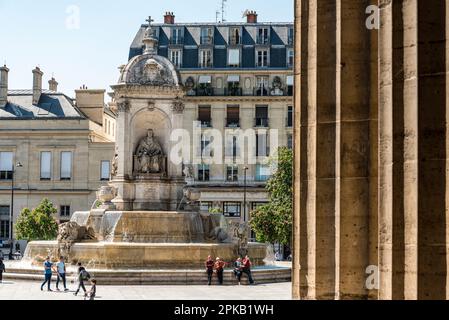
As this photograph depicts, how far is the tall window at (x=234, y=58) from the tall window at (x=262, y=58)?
1.82 metres

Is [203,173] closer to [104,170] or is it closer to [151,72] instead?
[104,170]

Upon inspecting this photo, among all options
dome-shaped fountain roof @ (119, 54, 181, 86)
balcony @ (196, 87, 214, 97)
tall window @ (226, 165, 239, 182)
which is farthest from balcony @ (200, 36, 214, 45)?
dome-shaped fountain roof @ (119, 54, 181, 86)

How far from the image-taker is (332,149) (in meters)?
18.3

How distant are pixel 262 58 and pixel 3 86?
80.8ft

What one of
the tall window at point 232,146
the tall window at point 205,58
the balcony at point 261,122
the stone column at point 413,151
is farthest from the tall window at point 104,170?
the stone column at point 413,151

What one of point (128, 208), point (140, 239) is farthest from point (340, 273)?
point (128, 208)

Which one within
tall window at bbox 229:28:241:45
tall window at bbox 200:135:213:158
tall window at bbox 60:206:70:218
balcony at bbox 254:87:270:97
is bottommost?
tall window at bbox 60:206:70:218

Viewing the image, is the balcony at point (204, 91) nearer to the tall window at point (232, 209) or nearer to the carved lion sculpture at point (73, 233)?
the tall window at point (232, 209)

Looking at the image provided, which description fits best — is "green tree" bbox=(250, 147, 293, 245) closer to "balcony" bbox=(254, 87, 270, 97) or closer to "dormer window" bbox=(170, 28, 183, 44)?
"balcony" bbox=(254, 87, 270, 97)

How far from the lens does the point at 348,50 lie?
17.6 meters

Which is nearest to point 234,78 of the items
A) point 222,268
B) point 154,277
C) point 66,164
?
point 66,164

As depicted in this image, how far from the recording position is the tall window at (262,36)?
9712cm

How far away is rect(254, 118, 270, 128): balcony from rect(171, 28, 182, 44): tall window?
1066 cm

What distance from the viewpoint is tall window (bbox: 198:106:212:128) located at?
312ft
